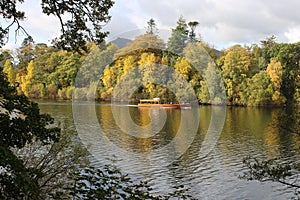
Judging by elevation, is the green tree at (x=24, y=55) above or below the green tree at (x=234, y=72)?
above

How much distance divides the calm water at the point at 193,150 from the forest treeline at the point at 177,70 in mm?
15343

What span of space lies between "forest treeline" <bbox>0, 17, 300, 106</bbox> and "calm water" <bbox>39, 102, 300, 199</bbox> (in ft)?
50.3

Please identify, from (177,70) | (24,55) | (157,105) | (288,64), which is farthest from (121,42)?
(288,64)

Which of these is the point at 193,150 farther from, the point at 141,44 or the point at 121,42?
the point at 121,42

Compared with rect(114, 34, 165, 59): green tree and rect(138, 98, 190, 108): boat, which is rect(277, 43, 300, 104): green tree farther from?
rect(114, 34, 165, 59): green tree

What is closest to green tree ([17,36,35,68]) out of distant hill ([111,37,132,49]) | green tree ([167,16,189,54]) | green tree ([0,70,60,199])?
distant hill ([111,37,132,49])

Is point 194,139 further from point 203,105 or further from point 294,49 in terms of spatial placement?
point 294,49

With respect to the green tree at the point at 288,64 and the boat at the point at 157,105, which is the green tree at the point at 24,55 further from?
the green tree at the point at 288,64

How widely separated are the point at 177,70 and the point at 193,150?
95.9 feet

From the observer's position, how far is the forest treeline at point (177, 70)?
42.8 meters

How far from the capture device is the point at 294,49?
1748 inches

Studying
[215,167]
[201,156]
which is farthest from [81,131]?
[215,167]

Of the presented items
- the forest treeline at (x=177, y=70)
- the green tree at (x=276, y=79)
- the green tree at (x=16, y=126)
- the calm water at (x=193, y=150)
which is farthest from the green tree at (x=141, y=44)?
the green tree at (x=16, y=126)

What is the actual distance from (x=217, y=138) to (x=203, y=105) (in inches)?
967
